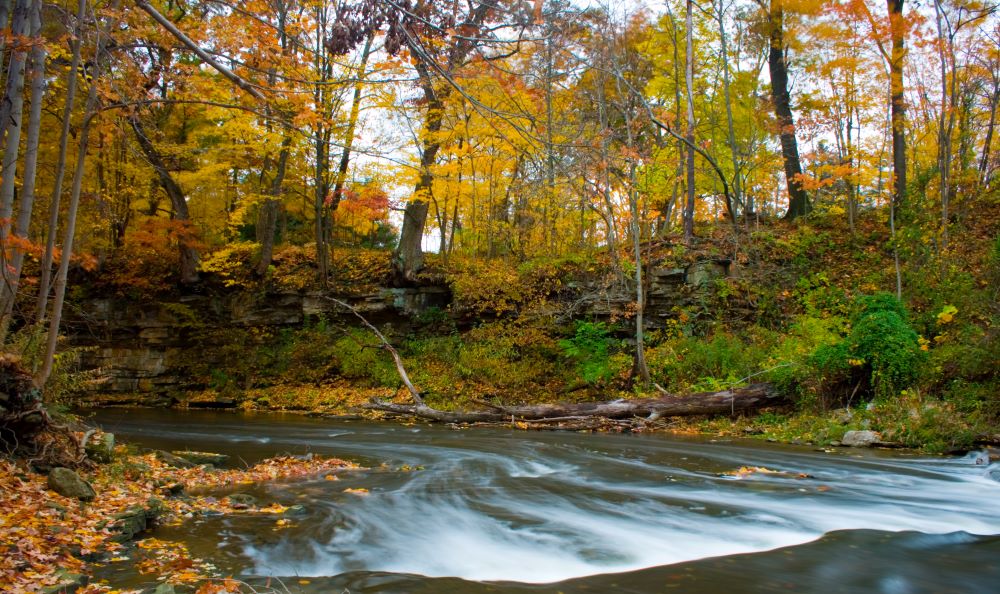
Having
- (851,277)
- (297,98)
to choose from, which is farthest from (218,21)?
(851,277)

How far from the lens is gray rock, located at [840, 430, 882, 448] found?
987 cm

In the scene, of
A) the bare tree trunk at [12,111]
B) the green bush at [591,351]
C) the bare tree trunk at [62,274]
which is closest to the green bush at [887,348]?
the green bush at [591,351]

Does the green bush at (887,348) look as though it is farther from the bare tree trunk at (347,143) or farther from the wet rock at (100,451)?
the bare tree trunk at (347,143)

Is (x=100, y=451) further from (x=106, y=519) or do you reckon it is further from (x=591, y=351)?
(x=591, y=351)

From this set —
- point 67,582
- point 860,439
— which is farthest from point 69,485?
point 860,439

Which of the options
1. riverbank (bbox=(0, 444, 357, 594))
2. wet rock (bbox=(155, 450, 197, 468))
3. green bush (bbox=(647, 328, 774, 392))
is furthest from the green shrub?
riverbank (bbox=(0, 444, 357, 594))

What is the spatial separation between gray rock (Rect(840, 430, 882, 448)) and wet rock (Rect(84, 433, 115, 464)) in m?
10.4

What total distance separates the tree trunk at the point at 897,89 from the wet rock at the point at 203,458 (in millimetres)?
16230

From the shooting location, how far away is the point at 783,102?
61.1ft

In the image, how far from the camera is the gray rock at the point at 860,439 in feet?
32.4

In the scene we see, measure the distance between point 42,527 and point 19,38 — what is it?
4378mm

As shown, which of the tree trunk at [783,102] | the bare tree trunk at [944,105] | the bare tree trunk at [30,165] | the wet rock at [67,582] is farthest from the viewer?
the tree trunk at [783,102]

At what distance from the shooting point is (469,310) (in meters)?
18.7

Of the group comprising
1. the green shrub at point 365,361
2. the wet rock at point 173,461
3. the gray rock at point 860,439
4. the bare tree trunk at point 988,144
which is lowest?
the wet rock at point 173,461
